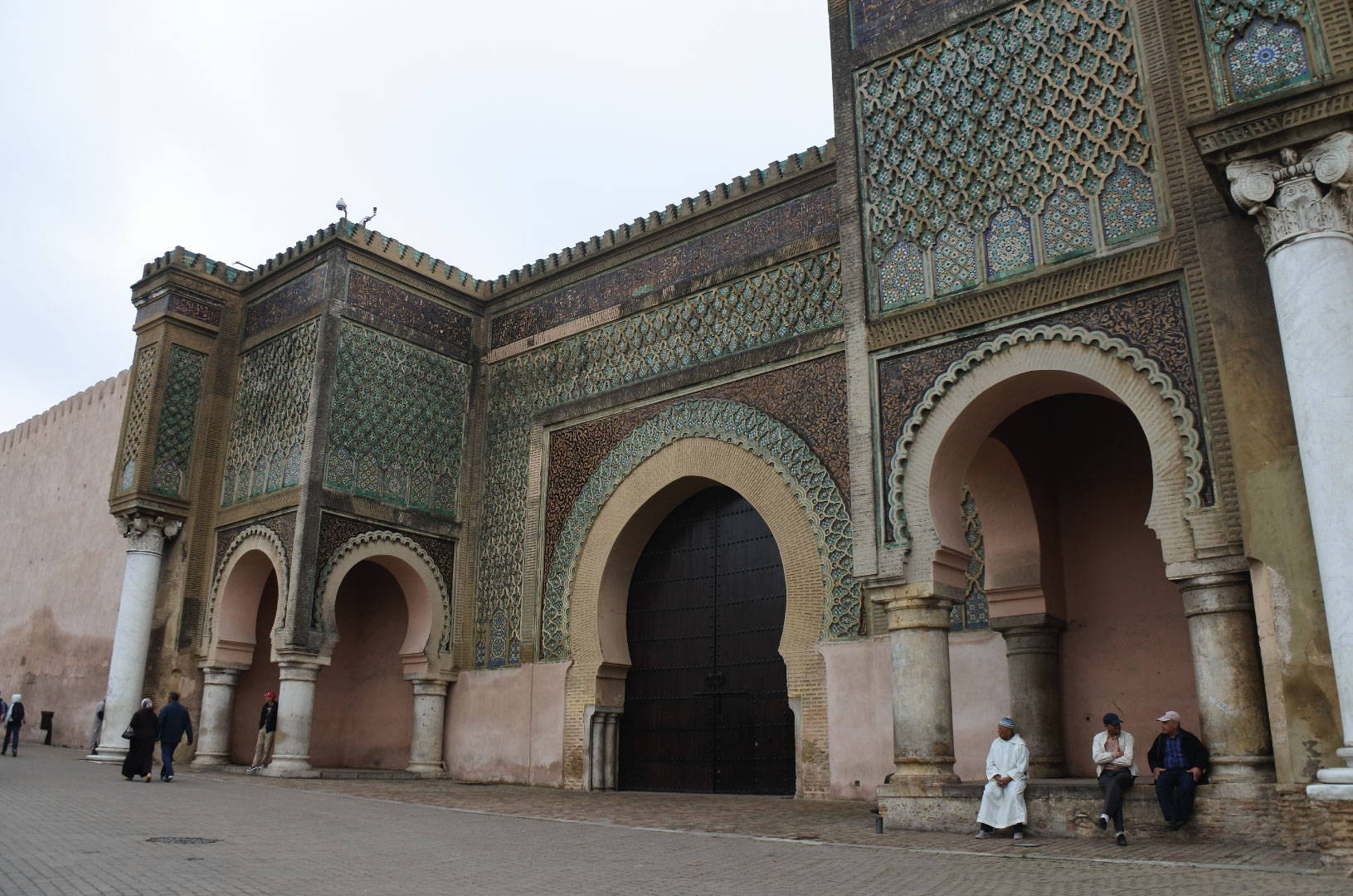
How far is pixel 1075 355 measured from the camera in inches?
233

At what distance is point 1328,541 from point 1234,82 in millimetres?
2189

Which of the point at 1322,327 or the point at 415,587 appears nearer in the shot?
the point at 1322,327

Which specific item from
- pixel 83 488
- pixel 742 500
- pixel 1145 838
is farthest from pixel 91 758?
pixel 1145 838

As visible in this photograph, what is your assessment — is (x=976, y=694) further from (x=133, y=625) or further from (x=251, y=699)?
(x=133, y=625)

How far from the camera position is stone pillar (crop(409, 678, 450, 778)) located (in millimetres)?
10789

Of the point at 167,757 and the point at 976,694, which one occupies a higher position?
the point at 976,694

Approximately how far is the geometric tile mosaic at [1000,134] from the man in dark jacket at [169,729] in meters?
6.48

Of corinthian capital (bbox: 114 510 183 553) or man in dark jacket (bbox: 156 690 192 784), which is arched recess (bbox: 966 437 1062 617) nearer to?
man in dark jacket (bbox: 156 690 192 784)

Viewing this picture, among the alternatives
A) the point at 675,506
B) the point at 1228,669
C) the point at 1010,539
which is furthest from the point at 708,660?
the point at 1228,669

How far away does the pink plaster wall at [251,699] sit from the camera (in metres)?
11.6

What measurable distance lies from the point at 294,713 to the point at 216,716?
1294 mm

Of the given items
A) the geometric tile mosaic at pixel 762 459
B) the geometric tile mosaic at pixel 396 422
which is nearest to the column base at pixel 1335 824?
the geometric tile mosaic at pixel 762 459

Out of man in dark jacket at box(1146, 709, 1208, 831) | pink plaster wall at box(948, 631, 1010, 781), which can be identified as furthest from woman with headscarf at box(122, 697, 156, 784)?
man in dark jacket at box(1146, 709, 1208, 831)

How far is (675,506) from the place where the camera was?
392 inches
